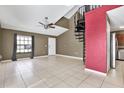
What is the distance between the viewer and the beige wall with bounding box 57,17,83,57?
21.5 ft

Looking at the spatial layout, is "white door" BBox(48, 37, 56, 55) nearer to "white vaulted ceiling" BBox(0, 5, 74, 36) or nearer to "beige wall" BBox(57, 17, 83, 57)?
"beige wall" BBox(57, 17, 83, 57)

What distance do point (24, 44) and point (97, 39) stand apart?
5.49 m

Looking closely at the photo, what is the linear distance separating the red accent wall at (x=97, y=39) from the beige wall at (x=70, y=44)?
291 centimetres

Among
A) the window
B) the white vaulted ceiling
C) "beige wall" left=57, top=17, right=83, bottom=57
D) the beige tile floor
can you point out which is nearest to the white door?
"beige wall" left=57, top=17, right=83, bottom=57

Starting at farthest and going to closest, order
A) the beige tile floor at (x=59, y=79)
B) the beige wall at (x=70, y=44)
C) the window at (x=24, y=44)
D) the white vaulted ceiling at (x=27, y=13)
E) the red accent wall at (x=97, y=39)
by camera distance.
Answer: the beige wall at (x=70, y=44), the window at (x=24, y=44), the white vaulted ceiling at (x=27, y=13), the red accent wall at (x=97, y=39), the beige tile floor at (x=59, y=79)

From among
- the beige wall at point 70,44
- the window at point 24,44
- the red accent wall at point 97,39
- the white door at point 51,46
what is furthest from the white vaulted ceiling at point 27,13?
the white door at point 51,46

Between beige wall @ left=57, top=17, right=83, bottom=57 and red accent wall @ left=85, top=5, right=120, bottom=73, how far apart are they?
2909 mm

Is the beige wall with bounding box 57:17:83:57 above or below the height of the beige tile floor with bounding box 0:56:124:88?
above

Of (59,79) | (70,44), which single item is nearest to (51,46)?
(70,44)

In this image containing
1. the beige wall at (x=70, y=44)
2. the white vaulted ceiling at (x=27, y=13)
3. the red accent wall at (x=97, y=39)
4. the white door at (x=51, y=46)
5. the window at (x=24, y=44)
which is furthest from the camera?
the white door at (x=51, y=46)

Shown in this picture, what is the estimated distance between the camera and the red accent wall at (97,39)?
2.95 m

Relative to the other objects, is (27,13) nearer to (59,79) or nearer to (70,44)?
(59,79)

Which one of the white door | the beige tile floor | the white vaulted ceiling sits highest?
the white vaulted ceiling

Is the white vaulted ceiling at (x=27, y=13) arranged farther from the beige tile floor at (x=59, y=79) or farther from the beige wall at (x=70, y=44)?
the beige tile floor at (x=59, y=79)
